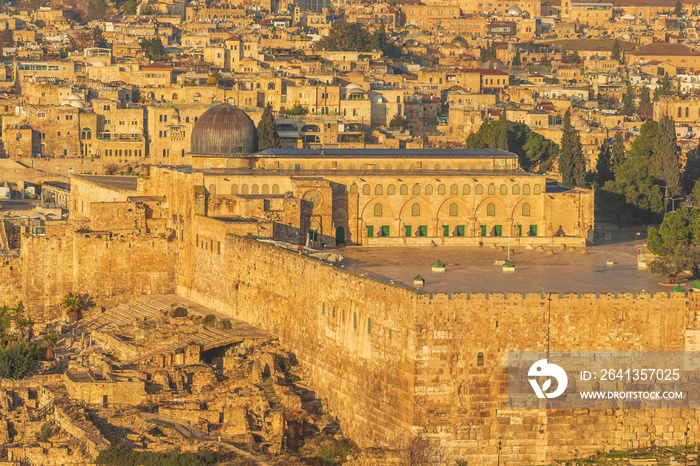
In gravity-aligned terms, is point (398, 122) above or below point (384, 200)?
below

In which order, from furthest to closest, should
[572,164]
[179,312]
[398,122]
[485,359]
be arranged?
[398,122] → [572,164] → [179,312] → [485,359]

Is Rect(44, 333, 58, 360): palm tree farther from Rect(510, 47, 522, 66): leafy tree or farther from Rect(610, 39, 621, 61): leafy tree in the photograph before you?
Rect(610, 39, 621, 61): leafy tree

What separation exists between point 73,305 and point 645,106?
8386cm

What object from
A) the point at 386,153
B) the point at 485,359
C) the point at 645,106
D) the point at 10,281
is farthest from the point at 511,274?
the point at 645,106

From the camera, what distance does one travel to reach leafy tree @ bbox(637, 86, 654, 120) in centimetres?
14600

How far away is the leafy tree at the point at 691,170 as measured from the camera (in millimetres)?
96938

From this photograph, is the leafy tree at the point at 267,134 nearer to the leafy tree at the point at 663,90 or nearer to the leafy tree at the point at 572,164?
the leafy tree at the point at 572,164

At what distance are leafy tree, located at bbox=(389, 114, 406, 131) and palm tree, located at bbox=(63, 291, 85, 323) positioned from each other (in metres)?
51.9

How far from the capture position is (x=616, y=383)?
5347 centimetres

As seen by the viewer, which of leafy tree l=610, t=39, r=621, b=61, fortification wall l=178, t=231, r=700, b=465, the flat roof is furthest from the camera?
leafy tree l=610, t=39, r=621, b=61

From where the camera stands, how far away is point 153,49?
15750cm

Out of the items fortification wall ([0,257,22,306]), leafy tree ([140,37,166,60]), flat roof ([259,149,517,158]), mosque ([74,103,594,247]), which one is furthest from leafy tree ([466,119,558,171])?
leafy tree ([140,37,166,60])

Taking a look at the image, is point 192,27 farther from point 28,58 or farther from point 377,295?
point 377,295

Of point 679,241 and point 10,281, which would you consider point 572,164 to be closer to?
point 679,241
